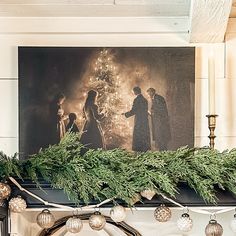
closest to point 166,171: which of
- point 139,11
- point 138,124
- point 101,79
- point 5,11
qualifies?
point 138,124

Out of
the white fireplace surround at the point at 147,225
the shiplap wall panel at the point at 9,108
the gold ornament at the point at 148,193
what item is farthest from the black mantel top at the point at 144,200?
the shiplap wall panel at the point at 9,108

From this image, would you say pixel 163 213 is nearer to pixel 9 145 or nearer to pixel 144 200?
pixel 144 200

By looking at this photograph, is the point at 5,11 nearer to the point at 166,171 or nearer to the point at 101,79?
the point at 101,79

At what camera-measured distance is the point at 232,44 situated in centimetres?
159

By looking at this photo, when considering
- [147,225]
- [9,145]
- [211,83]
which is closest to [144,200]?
[147,225]

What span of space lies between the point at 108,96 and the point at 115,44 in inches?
7.0

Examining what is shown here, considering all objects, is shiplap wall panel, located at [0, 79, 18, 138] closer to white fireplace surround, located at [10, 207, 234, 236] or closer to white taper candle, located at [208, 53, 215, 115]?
white fireplace surround, located at [10, 207, 234, 236]

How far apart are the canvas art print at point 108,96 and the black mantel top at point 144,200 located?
0.89ft

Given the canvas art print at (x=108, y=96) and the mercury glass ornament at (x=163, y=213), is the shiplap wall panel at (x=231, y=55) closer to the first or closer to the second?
the canvas art print at (x=108, y=96)

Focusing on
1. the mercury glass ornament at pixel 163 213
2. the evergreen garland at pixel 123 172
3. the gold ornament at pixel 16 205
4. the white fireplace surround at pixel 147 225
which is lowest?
the white fireplace surround at pixel 147 225

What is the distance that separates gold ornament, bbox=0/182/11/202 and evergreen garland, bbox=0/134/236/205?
25mm

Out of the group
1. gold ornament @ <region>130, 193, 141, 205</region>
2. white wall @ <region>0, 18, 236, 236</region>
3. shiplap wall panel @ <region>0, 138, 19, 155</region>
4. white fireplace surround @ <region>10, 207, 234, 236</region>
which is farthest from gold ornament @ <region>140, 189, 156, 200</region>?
shiplap wall panel @ <region>0, 138, 19, 155</region>

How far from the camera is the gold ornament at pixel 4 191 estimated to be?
1211 mm

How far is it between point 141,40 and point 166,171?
536 millimetres
